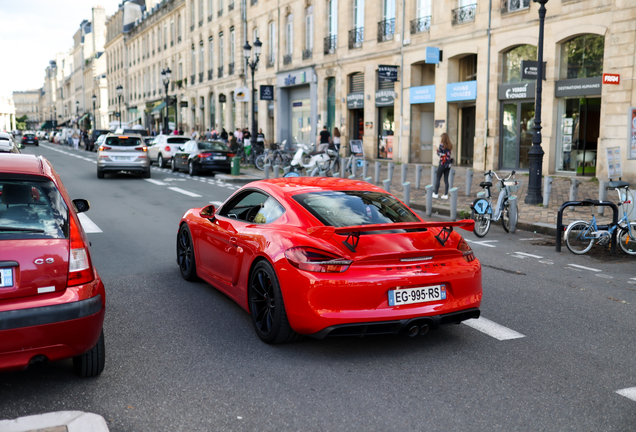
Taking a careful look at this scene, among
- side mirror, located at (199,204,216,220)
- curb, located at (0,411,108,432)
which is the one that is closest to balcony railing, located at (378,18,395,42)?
side mirror, located at (199,204,216,220)

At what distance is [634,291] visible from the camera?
698cm

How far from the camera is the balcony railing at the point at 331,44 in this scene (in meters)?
32.7

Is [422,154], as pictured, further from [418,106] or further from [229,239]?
[229,239]

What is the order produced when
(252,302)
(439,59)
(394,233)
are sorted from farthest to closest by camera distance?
1. (439,59)
2. (252,302)
3. (394,233)

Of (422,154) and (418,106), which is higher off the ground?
(418,106)

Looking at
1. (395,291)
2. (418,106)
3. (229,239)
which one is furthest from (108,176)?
(395,291)

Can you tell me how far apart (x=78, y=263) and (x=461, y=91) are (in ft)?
73.6

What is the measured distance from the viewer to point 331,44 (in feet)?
109

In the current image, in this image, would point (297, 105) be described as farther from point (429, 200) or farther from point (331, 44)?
point (429, 200)

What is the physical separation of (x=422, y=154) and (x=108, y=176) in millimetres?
12706

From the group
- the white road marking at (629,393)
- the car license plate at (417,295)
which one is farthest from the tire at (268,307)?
the white road marking at (629,393)

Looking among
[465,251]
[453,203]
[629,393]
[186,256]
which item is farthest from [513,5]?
[629,393]

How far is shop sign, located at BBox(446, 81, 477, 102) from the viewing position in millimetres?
24062

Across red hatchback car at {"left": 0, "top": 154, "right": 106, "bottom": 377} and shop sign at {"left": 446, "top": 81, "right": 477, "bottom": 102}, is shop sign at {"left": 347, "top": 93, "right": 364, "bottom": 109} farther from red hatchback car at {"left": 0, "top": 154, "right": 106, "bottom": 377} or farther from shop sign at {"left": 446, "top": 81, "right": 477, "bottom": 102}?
red hatchback car at {"left": 0, "top": 154, "right": 106, "bottom": 377}
